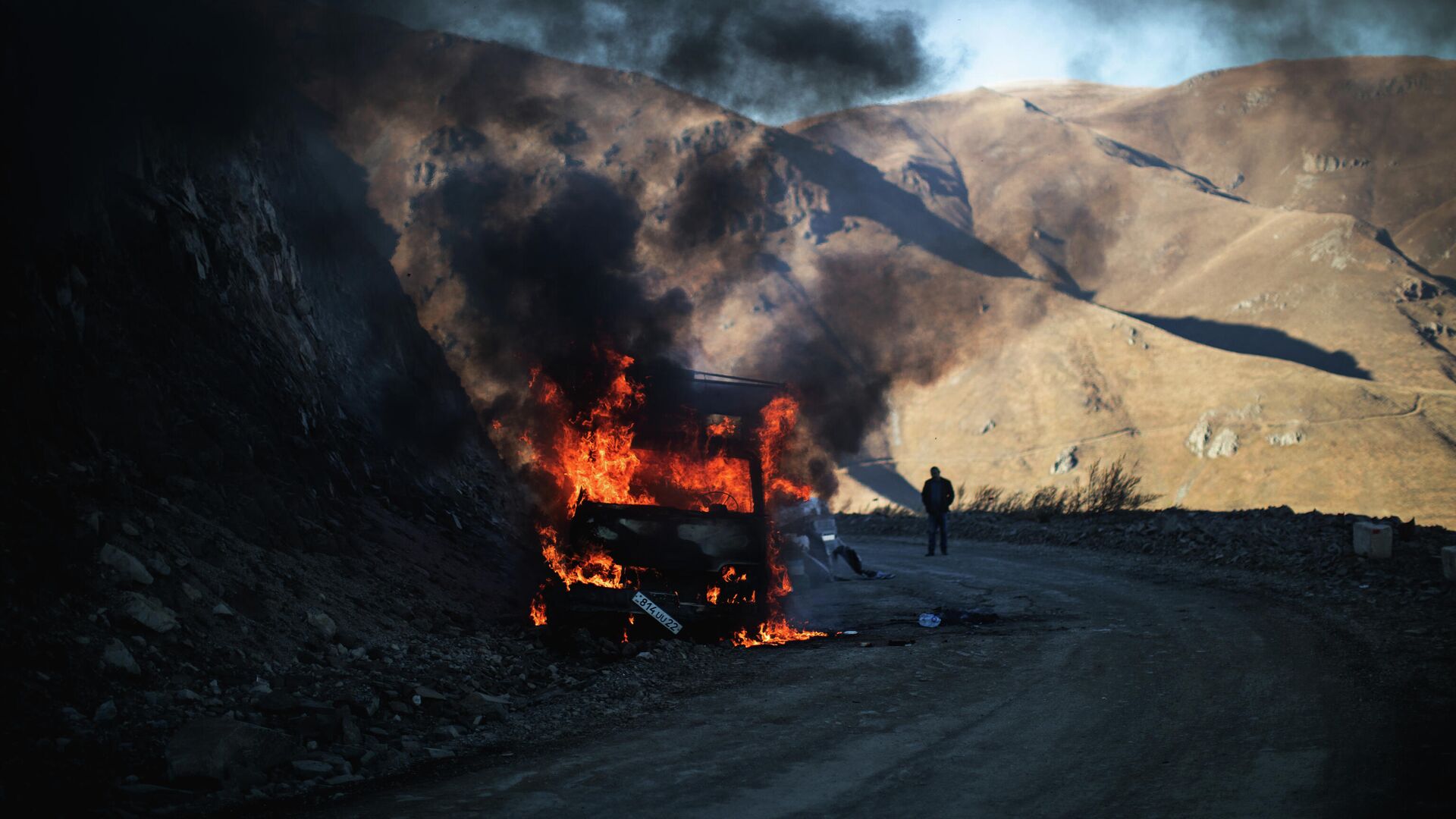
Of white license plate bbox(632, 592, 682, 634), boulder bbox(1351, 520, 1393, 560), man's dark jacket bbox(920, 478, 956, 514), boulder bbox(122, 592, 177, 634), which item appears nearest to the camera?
boulder bbox(122, 592, 177, 634)

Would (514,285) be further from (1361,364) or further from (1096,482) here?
(1361,364)

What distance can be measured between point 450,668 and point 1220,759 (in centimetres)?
608

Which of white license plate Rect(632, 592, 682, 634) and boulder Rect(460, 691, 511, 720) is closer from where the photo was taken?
boulder Rect(460, 691, 511, 720)

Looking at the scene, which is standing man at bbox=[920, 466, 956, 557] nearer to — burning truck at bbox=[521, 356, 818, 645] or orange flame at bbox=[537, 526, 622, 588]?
burning truck at bbox=[521, 356, 818, 645]

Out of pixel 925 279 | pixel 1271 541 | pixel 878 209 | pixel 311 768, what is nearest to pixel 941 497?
pixel 1271 541

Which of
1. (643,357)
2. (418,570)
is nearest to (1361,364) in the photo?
(643,357)

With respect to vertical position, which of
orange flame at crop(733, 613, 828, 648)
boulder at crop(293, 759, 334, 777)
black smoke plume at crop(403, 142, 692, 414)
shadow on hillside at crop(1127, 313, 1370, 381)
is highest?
shadow on hillside at crop(1127, 313, 1370, 381)

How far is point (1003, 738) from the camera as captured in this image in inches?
248

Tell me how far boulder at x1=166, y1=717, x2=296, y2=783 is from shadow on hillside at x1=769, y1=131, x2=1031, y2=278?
309 feet

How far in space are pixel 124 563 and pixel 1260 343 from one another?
91194 mm

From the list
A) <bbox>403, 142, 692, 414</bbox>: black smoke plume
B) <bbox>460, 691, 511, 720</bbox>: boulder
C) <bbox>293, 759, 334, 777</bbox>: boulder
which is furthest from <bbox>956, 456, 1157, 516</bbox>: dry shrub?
<bbox>293, 759, 334, 777</bbox>: boulder

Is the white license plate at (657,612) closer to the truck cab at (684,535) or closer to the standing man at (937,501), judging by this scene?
the truck cab at (684,535)

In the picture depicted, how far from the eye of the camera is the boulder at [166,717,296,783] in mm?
Result: 5445

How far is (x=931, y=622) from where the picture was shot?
36.7 feet
